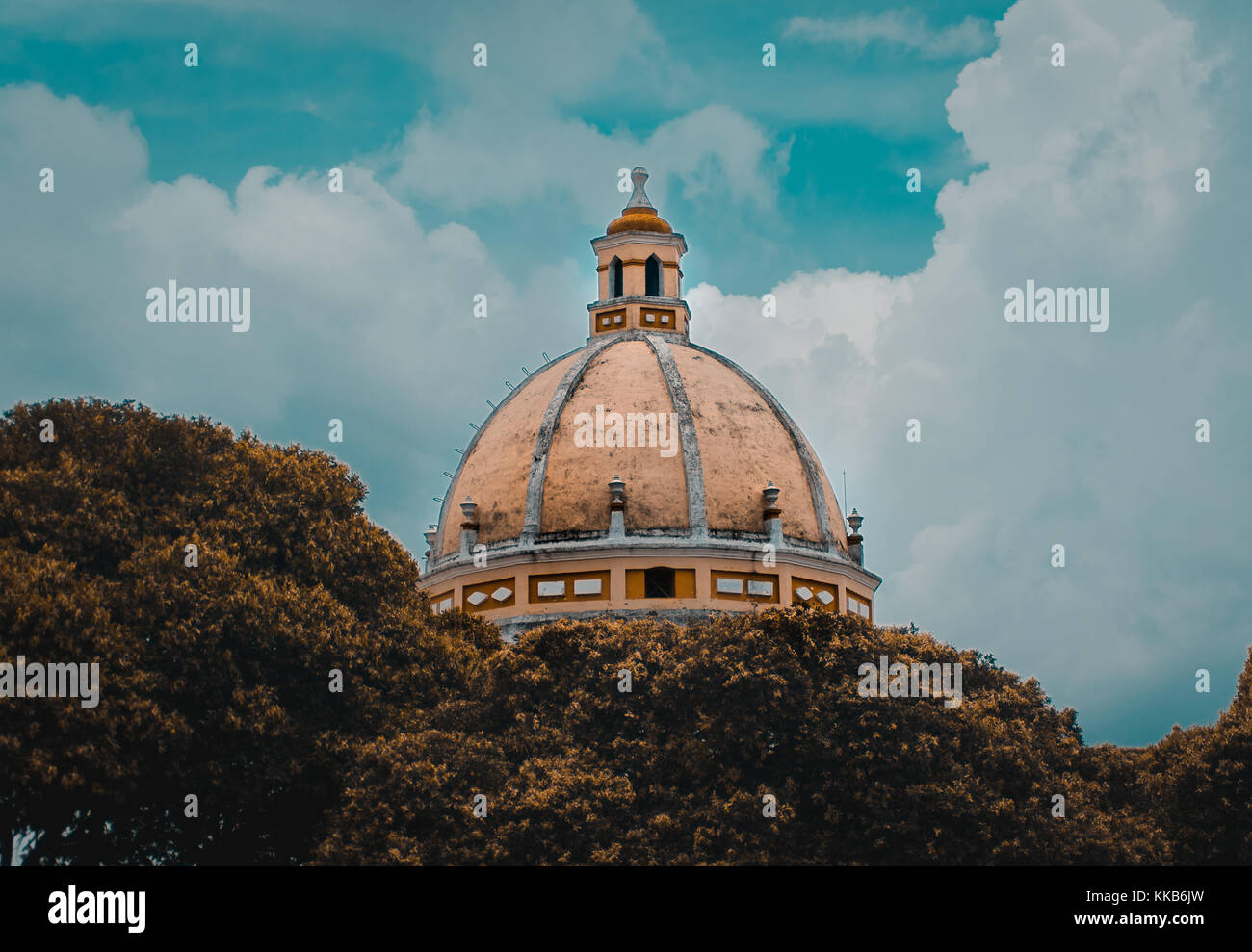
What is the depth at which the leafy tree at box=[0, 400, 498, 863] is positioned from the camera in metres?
32.1

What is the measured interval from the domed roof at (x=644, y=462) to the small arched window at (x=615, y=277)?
12.7ft

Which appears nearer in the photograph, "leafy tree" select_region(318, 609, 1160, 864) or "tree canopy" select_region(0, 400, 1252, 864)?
"tree canopy" select_region(0, 400, 1252, 864)

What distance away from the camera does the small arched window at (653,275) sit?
2343 inches

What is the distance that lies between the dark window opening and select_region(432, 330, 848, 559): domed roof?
46.1 inches

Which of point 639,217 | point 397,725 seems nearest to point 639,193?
point 639,217

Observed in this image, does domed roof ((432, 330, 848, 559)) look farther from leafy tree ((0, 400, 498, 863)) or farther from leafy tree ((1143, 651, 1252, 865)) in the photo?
leafy tree ((1143, 651, 1252, 865))

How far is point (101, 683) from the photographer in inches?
1266

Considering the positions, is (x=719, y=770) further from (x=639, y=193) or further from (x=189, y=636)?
(x=639, y=193)

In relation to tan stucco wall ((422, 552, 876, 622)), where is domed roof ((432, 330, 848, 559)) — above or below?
above

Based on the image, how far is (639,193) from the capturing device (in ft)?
202

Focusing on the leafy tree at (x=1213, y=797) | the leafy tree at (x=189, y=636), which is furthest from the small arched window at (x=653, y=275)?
the leafy tree at (x=1213, y=797)

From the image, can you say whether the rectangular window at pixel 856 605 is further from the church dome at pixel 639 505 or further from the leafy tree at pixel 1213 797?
the leafy tree at pixel 1213 797

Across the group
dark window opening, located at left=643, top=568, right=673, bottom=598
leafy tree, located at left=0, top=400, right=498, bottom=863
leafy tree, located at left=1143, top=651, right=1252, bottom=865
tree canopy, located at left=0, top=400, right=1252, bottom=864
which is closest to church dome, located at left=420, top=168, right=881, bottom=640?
dark window opening, located at left=643, top=568, right=673, bottom=598

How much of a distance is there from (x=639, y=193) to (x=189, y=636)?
32.4 metres
